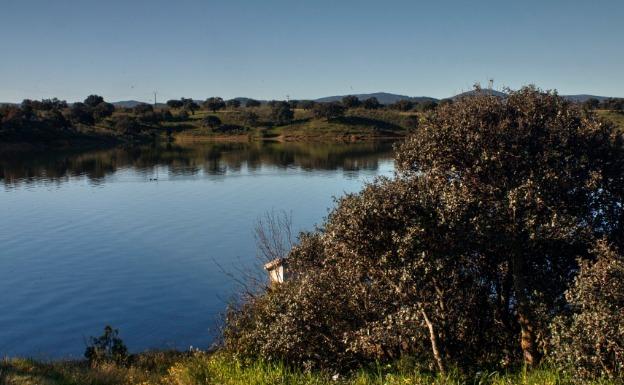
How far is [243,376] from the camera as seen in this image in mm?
17219

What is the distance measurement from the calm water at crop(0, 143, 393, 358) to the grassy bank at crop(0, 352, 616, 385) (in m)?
6.21

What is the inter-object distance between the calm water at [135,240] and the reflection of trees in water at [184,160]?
0.74 m

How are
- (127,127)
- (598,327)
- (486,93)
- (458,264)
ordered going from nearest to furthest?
(598,327), (458,264), (486,93), (127,127)

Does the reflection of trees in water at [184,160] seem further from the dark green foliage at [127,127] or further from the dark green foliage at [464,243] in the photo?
the dark green foliage at [464,243]

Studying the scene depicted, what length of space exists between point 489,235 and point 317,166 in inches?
3919

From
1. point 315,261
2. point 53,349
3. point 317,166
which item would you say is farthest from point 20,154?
point 315,261

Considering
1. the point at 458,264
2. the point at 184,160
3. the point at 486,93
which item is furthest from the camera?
the point at 184,160

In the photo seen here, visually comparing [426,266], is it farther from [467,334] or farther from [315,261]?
[315,261]

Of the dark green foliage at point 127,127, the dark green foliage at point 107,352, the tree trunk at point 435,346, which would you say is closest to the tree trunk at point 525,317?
the tree trunk at point 435,346

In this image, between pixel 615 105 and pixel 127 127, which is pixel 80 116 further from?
pixel 615 105

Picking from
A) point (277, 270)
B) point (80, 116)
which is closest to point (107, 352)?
point (277, 270)

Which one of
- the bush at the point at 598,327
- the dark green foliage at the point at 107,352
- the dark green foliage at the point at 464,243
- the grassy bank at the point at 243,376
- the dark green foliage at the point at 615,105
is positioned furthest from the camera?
the dark green foliage at the point at 615,105

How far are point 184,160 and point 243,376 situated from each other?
382 ft

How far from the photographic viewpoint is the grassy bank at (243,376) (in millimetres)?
15328
